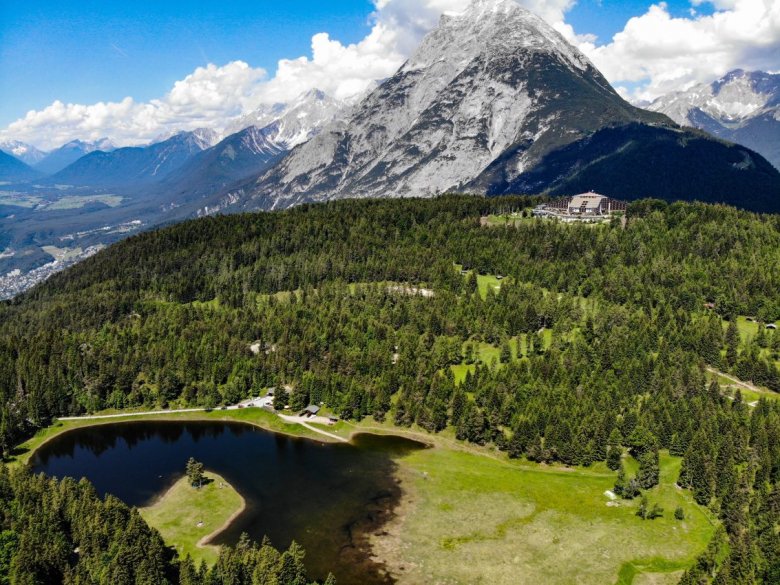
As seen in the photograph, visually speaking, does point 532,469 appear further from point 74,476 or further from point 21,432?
point 21,432

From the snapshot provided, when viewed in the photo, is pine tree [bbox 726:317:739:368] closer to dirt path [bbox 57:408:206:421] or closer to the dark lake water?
the dark lake water

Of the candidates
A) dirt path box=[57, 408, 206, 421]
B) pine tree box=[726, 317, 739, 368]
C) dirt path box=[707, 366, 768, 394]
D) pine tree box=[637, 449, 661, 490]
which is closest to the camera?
pine tree box=[637, 449, 661, 490]

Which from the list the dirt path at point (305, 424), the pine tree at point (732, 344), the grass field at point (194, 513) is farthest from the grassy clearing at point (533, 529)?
the pine tree at point (732, 344)

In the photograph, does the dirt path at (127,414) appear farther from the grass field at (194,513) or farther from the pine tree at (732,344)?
the pine tree at (732,344)

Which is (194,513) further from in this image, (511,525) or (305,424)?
(511,525)

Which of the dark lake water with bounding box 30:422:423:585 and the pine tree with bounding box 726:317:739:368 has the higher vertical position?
the pine tree with bounding box 726:317:739:368

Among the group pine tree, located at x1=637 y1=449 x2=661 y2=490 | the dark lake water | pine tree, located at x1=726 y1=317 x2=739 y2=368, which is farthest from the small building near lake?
pine tree, located at x1=726 y1=317 x2=739 y2=368
